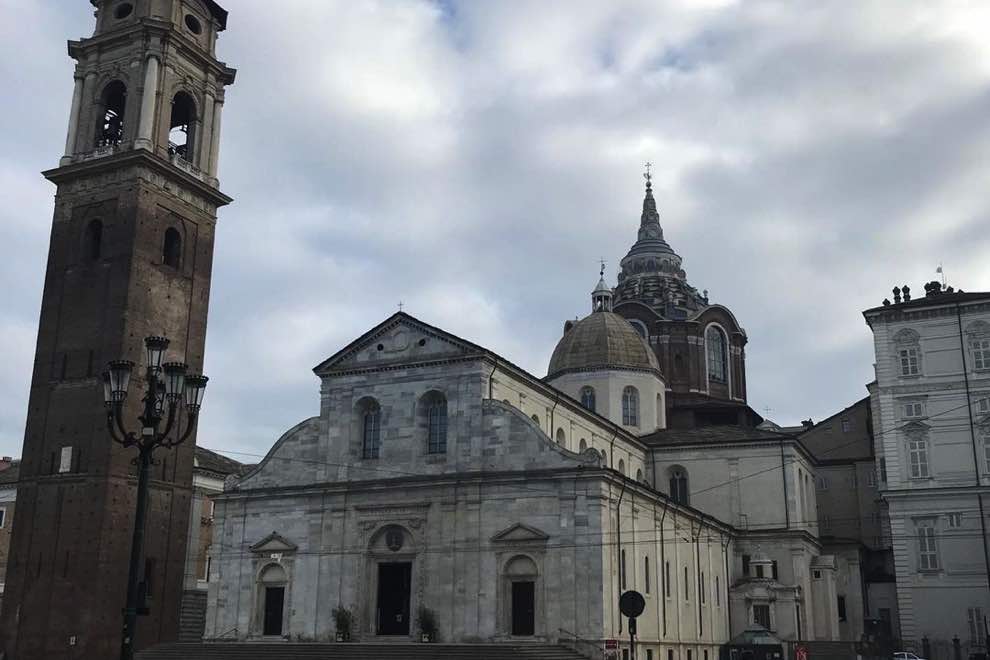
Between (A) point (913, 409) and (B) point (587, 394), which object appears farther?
(B) point (587, 394)

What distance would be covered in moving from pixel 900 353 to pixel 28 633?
38.3 meters

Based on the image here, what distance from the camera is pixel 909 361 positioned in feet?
155

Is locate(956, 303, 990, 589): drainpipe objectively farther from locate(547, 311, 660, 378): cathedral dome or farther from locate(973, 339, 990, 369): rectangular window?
locate(547, 311, 660, 378): cathedral dome

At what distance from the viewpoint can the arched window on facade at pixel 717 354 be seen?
65.1 metres

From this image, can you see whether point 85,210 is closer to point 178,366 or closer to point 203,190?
point 203,190

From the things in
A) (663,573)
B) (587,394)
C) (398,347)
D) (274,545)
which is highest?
(587,394)

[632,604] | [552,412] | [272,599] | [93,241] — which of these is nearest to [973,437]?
[552,412]

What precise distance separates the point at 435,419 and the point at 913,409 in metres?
21.8

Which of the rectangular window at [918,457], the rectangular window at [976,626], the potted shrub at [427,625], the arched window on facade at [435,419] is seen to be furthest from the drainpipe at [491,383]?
the rectangular window at [976,626]

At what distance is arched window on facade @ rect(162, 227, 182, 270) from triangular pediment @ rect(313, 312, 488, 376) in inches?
355

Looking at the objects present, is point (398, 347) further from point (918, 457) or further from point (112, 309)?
point (918, 457)

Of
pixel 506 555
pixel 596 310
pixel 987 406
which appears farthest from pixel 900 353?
pixel 506 555

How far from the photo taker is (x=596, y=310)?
60.0 m

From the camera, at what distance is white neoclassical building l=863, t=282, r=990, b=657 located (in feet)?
145
